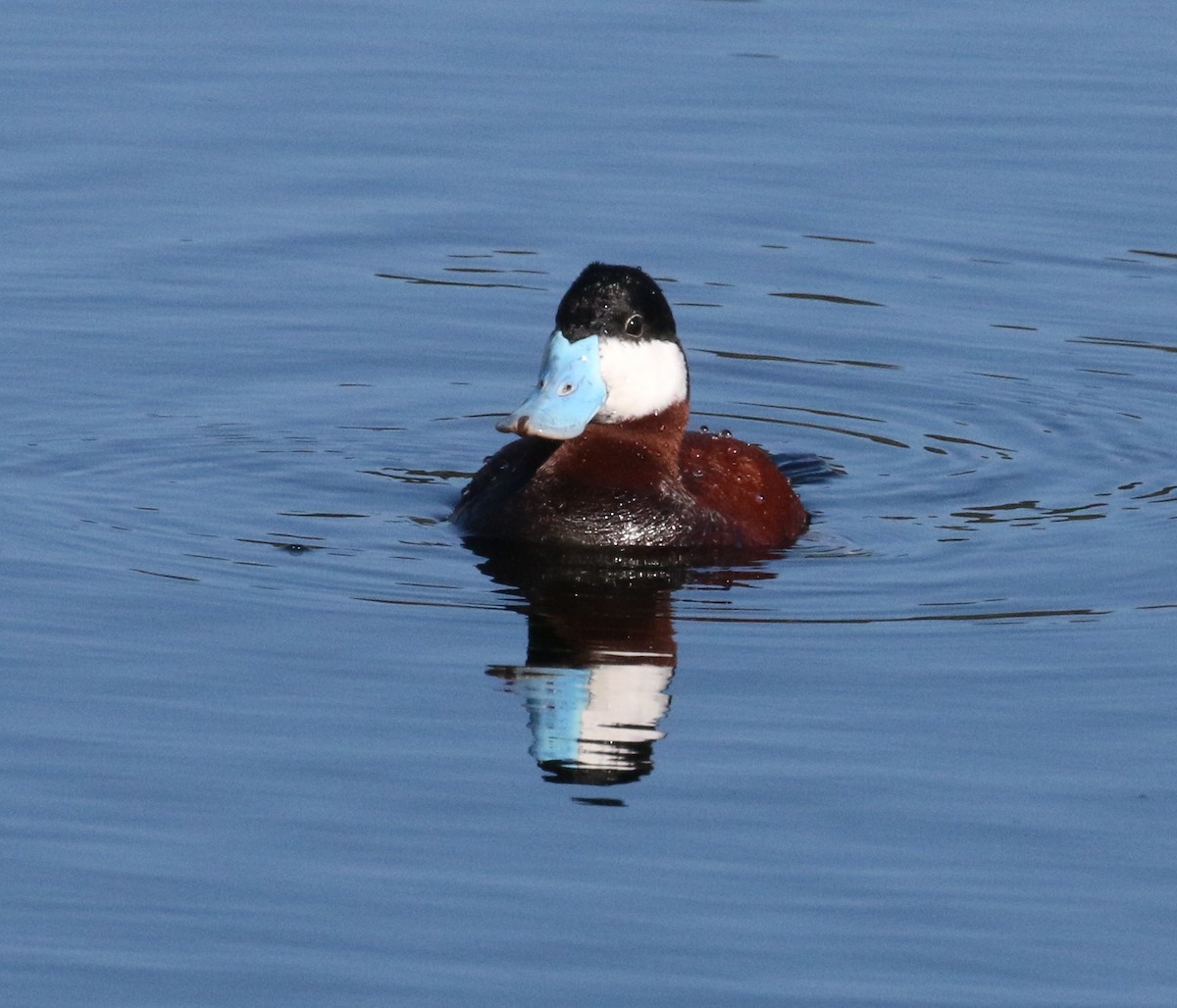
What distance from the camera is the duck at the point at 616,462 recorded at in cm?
883

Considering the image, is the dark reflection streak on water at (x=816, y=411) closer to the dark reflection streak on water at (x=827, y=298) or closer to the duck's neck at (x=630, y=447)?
the dark reflection streak on water at (x=827, y=298)

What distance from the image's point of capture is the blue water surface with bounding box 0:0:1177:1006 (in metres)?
5.72

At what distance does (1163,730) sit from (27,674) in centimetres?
317

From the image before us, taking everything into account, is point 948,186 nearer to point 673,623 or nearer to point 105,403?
point 105,403

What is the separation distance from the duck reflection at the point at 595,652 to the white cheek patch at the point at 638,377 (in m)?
0.57

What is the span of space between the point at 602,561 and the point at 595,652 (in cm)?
106

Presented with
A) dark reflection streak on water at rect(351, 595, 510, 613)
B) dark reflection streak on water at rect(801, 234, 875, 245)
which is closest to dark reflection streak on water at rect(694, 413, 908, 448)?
dark reflection streak on water at rect(801, 234, 875, 245)

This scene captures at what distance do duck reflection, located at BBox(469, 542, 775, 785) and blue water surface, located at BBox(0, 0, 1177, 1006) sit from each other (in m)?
0.03

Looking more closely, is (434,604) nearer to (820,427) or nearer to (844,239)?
(820,427)

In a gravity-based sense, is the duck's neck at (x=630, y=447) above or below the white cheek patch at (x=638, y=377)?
Result: below

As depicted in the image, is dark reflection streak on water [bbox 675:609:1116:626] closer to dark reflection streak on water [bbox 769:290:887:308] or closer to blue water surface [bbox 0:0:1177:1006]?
blue water surface [bbox 0:0:1177:1006]

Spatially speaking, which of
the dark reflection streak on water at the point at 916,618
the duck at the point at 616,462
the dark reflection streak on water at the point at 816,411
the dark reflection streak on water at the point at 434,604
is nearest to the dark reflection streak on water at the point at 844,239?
the dark reflection streak on water at the point at 816,411

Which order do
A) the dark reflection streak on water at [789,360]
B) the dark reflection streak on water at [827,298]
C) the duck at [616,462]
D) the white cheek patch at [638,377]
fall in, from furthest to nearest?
the dark reflection streak on water at [827,298] < the dark reflection streak on water at [789,360] < the white cheek patch at [638,377] < the duck at [616,462]

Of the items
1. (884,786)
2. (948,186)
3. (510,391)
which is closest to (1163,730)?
(884,786)
